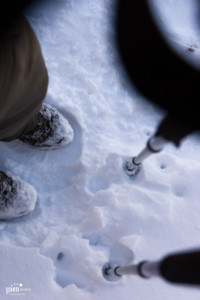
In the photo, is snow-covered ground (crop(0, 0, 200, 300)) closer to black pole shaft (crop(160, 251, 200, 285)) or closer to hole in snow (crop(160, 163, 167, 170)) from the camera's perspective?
hole in snow (crop(160, 163, 167, 170))

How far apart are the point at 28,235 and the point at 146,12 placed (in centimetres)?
69

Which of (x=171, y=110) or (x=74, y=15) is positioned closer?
(x=171, y=110)

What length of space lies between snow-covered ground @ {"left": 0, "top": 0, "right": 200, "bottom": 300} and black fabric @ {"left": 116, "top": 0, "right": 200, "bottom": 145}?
109 mm

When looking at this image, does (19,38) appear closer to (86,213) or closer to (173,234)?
(86,213)

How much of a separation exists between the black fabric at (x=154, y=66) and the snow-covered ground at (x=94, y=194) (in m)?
0.11

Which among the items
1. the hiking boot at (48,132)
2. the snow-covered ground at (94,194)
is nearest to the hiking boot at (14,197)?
the snow-covered ground at (94,194)

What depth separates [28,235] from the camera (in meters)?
0.78

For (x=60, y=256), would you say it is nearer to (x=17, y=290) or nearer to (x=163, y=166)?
(x=17, y=290)

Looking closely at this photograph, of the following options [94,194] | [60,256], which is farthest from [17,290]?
[94,194]

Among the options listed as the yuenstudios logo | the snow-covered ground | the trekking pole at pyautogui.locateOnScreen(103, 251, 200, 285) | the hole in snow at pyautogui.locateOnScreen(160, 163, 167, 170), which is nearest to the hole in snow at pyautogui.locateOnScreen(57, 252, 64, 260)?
the snow-covered ground

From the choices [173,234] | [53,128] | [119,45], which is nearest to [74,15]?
[53,128]

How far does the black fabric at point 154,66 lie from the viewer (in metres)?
0.40

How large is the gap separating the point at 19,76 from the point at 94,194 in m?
0.49

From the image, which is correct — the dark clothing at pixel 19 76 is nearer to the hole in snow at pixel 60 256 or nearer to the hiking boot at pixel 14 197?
the hiking boot at pixel 14 197
